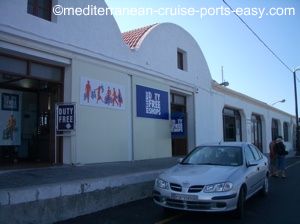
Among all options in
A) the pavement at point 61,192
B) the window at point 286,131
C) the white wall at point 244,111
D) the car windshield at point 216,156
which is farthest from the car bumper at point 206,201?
the window at point 286,131

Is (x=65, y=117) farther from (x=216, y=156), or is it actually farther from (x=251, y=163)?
(x=251, y=163)

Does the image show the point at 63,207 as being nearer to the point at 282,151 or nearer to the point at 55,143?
the point at 55,143

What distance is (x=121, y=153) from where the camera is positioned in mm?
15156

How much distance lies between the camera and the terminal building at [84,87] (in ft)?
39.0

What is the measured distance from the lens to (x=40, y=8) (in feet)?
40.4

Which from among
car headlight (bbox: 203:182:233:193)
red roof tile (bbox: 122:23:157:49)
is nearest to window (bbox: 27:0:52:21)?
red roof tile (bbox: 122:23:157:49)

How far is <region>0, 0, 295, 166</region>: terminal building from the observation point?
11.9 meters

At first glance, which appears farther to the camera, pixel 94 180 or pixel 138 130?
pixel 138 130

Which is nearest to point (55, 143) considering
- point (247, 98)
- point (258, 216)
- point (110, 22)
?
point (110, 22)

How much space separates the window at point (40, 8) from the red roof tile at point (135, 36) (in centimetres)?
491

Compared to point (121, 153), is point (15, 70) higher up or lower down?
higher up

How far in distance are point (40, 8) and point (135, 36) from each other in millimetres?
6117

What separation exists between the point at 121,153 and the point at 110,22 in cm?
480

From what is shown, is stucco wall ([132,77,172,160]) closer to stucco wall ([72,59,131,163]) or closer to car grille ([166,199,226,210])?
stucco wall ([72,59,131,163])
